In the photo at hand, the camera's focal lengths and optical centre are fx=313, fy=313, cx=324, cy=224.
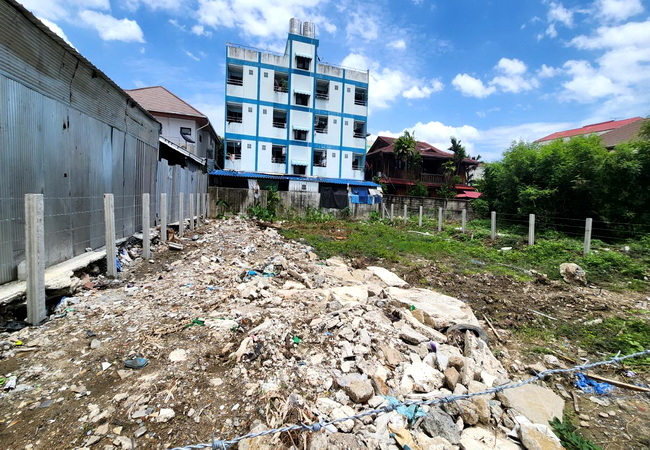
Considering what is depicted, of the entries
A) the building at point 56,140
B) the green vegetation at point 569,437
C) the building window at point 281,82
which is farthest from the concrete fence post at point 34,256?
the building window at point 281,82

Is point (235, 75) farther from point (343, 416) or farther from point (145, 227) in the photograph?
point (343, 416)

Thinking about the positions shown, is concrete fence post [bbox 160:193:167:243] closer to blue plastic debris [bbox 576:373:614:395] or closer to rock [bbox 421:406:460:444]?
rock [bbox 421:406:460:444]

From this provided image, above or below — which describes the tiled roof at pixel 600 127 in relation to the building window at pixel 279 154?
above

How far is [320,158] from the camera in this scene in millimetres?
25531

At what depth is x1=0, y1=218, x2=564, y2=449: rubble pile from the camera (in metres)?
2.06

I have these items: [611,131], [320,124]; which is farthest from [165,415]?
[611,131]

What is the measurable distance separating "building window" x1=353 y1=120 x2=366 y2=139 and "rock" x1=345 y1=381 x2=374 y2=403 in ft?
82.6

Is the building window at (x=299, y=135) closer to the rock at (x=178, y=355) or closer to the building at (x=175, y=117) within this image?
the building at (x=175, y=117)

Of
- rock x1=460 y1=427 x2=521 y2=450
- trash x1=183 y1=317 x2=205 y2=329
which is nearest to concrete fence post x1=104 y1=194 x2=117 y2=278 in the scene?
trash x1=183 y1=317 x2=205 y2=329

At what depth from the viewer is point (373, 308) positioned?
4.17 m

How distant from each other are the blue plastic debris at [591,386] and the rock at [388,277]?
10.7 feet

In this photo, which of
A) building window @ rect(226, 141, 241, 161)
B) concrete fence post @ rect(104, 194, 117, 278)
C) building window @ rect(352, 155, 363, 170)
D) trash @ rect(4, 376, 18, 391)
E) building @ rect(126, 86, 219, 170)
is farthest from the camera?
building window @ rect(352, 155, 363, 170)

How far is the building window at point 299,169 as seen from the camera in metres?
24.7

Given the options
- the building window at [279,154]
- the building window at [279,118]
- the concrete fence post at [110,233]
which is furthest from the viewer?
the building window at [279,154]
